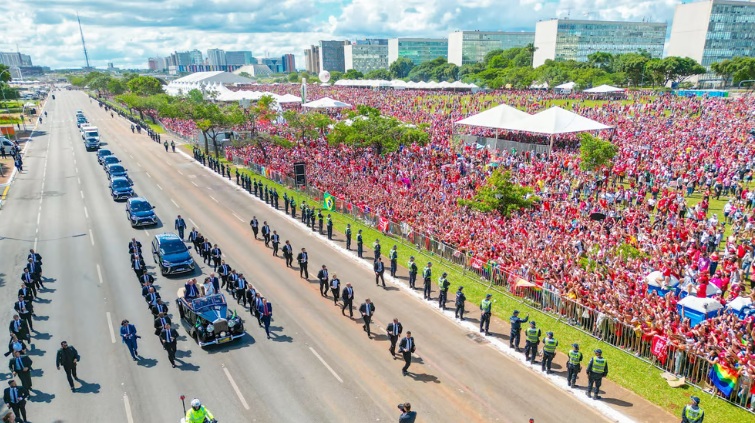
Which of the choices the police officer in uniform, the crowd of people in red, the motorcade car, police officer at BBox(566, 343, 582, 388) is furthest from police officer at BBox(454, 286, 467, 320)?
the motorcade car

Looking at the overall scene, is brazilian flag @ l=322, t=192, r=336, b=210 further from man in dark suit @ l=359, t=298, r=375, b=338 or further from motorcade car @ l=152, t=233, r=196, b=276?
man in dark suit @ l=359, t=298, r=375, b=338

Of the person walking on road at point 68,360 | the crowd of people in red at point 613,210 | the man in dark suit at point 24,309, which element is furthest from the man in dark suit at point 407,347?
the man in dark suit at point 24,309

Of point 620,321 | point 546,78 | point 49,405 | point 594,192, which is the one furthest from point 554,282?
point 546,78

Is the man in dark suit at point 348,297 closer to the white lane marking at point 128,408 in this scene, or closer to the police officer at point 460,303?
the police officer at point 460,303

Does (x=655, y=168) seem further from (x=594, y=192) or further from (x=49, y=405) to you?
(x=49, y=405)

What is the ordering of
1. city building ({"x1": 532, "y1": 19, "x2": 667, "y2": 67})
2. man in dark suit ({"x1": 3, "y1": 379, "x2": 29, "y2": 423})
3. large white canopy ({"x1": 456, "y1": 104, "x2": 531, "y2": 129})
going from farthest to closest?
city building ({"x1": 532, "y1": 19, "x2": 667, "y2": 67}) < large white canopy ({"x1": 456, "y1": 104, "x2": 531, "y2": 129}) < man in dark suit ({"x1": 3, "y1": 379, "x2": 29, "y2": 423})

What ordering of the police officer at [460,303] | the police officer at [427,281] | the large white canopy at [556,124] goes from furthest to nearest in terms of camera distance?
1. the large white canopy at [556,124]
2. the police officer at [427,281]
3. the police officer at [460,303]

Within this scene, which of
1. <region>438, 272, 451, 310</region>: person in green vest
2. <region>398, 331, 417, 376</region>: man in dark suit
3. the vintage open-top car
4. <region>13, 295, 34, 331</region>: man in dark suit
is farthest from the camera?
<region>438, 272, 451, 310</region>: person in green vest
